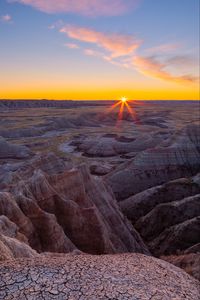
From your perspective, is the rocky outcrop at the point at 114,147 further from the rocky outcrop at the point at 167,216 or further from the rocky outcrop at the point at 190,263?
the rocky outcrop at the point at 190,263

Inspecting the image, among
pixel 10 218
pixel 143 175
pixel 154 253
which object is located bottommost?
pixel 154 253

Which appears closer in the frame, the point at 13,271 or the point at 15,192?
the point at 13,271

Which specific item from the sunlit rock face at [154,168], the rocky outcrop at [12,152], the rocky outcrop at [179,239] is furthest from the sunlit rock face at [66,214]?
the rocky outcrop at [12,152]

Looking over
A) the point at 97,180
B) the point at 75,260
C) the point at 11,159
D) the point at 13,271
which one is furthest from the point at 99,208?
the point at 11,159

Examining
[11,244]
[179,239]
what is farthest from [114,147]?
[11,244]

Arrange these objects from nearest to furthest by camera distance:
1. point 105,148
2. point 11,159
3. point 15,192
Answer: point 15,192, point 11,159, point 105,148

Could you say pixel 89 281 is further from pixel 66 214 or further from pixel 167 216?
pixel 167 216

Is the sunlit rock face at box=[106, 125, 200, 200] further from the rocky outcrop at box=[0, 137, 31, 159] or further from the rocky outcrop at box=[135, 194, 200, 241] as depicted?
the rocky outcrop at box=[0, 137, 31, 159]

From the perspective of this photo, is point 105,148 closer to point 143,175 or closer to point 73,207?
point 143,175
